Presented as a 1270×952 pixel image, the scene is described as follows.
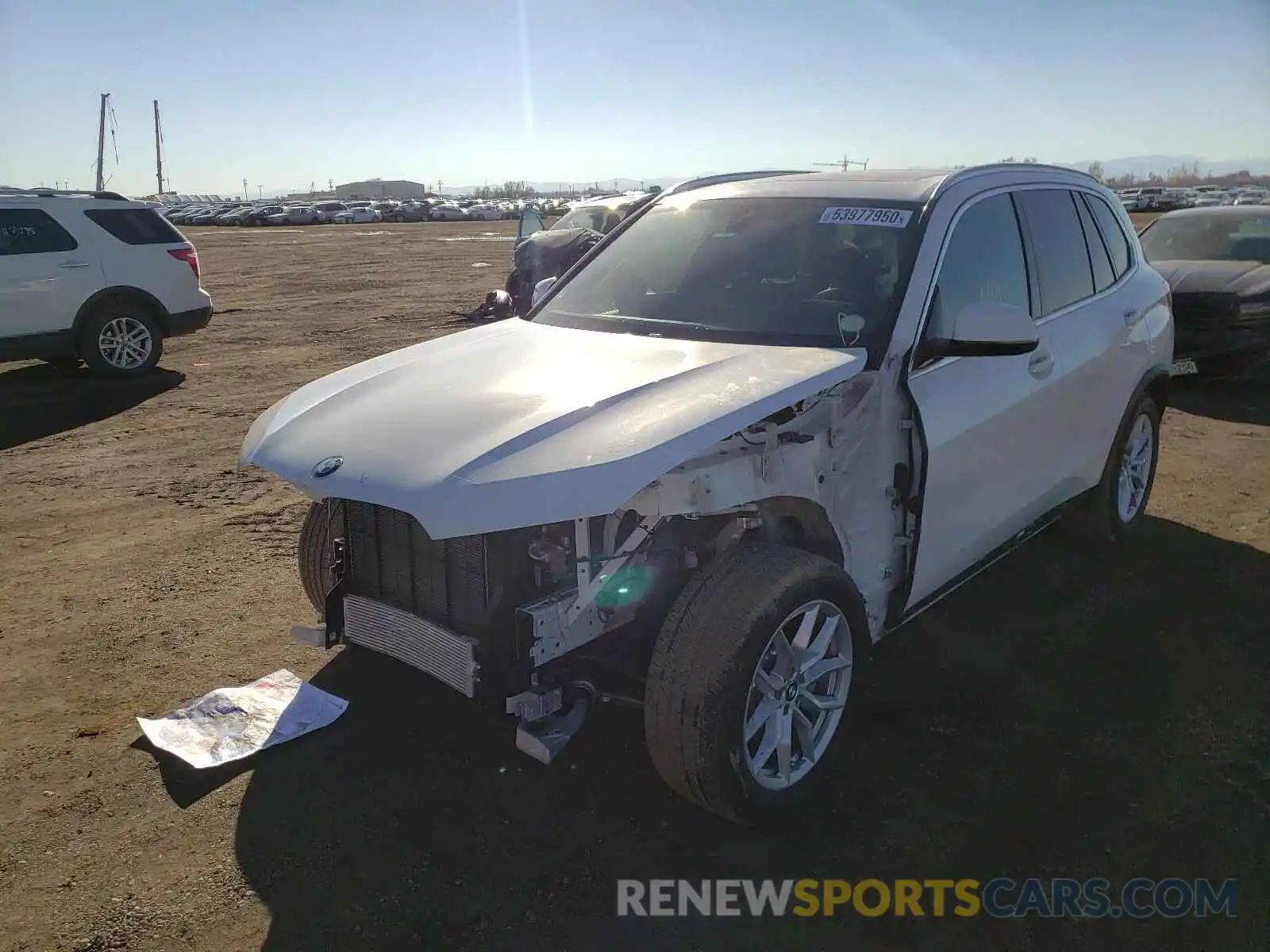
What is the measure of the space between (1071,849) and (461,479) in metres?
2.14

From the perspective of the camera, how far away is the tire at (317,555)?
Answer: 141 inches

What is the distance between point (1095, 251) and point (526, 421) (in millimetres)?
3391

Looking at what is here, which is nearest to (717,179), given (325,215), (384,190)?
(325,215)

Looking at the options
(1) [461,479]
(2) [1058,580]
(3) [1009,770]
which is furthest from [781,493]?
(2) [1058,580]

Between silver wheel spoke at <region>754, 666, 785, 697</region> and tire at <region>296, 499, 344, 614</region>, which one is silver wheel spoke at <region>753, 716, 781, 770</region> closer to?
silver wheel spoke at <region>754, 666, 785, 697</region>

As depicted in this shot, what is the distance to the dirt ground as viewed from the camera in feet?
8.64

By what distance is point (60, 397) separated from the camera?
9.41 meters

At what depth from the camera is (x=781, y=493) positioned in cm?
294

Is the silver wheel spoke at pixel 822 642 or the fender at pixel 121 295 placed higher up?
the fender at pixel 121 295

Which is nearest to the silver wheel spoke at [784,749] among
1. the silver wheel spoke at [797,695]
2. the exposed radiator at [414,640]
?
the silver wheel spoke at [797,695]

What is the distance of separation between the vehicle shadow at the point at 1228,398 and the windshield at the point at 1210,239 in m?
1.29

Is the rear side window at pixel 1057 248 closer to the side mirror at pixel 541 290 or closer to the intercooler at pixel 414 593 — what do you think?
the side mirror at pixel 541 290

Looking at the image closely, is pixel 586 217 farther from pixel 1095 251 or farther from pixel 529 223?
pixel 1095 251

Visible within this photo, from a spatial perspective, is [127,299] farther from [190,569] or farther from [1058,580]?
[1058,580]
